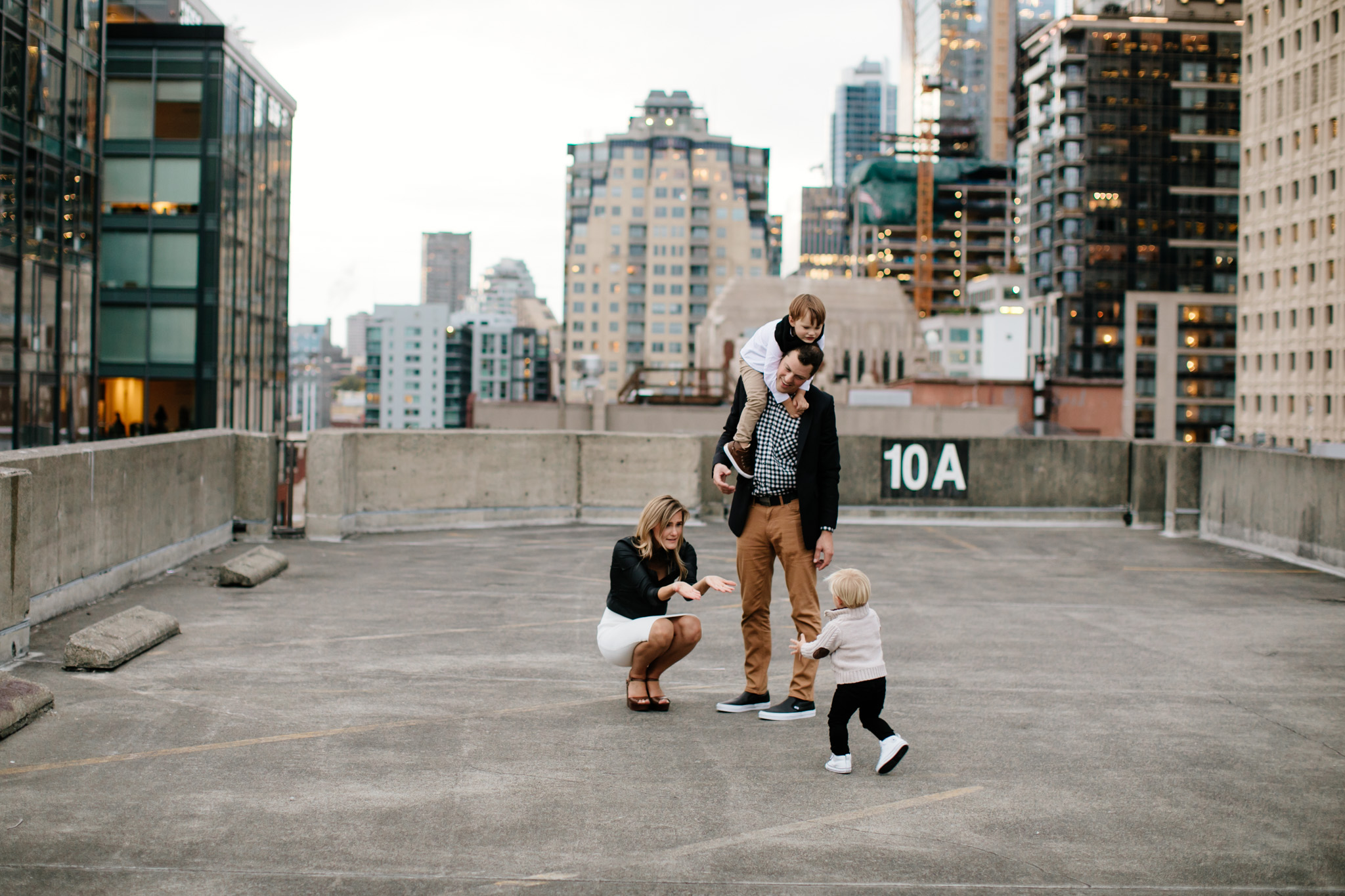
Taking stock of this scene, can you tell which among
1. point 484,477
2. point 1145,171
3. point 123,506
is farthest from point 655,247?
point 123,506

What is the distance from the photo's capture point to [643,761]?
5.94m

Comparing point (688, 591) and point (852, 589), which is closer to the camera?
point (852, 589)

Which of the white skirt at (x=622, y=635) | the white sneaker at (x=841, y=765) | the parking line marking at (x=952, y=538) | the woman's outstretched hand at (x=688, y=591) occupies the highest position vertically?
the woman's outstretched hand at (x=688, y=591)

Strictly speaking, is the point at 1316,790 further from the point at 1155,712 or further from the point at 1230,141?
the point at 1230,141

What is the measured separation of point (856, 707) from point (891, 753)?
0.27 m

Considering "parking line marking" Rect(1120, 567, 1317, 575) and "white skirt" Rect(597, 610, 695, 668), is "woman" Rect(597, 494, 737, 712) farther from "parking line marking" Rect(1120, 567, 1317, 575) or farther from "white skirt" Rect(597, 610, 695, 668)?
"parking line marking" Rect(1120, 567, 1317, 575)

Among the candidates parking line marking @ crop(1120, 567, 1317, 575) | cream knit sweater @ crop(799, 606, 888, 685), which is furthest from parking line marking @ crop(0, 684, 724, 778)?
parking line marking @ crop(1120, 567, 1317, 575)

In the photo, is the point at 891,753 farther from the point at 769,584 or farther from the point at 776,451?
the point at 776,451

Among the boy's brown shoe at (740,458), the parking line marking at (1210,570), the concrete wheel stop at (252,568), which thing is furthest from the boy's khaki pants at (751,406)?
the parking line marking at (1210,570)

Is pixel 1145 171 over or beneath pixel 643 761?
over

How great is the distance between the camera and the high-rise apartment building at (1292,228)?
93.9 metres

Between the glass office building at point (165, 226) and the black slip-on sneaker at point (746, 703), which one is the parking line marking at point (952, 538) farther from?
the glass office building at point (165, 226)

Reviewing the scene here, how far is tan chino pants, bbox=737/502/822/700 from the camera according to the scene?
6.66m

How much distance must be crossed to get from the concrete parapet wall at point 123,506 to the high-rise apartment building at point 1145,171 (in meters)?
126
